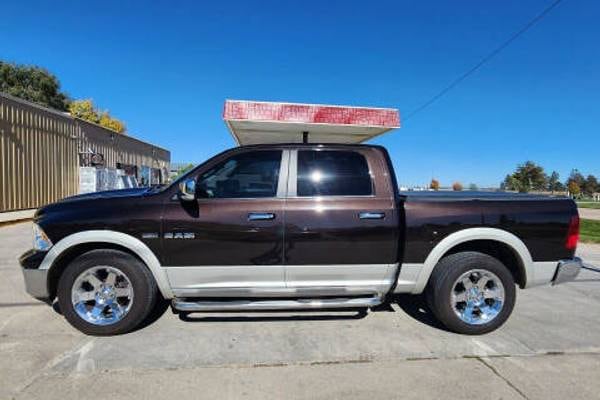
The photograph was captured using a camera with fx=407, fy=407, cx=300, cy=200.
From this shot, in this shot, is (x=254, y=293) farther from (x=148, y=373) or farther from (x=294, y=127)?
(x=294, y=127)

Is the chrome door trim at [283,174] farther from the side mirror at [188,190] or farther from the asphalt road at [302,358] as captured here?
the asphalt road at [302,358]

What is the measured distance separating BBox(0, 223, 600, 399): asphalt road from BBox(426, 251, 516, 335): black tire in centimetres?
11

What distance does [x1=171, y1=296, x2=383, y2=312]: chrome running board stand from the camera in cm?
394

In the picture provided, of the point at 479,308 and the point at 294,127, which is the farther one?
the point at 294,127

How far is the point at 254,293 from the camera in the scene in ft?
13.4

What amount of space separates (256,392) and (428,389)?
4.31 feet

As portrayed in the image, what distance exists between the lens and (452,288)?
4.16 meters

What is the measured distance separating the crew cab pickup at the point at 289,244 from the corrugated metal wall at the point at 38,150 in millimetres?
14986

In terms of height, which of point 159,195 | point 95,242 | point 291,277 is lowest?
point 291,277

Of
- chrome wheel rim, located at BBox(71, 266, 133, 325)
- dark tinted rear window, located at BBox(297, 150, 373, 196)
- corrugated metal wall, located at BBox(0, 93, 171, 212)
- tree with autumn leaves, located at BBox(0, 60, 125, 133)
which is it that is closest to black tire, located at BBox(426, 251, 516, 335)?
dark tinted rear window, located at BBox(297, 150, 373, 196)

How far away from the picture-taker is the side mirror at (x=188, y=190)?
388 cm

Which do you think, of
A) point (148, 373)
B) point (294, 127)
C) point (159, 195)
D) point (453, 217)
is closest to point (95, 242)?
point (159, 195)

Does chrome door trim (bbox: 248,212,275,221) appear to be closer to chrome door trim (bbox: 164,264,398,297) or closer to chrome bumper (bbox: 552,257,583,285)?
chrome door trim (bbox: 164,264,398,297)

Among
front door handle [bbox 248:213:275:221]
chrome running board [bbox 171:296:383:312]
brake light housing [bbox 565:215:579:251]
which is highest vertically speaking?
front door handle [bbox 248:213:275:221]
